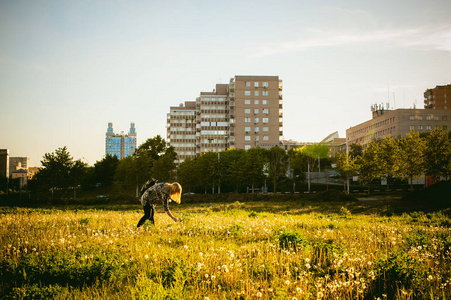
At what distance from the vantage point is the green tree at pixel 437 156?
53.3 m

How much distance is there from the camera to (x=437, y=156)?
54500 millimetres

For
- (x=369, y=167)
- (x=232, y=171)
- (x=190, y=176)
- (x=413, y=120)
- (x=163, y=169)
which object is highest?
(x=413, y=120)

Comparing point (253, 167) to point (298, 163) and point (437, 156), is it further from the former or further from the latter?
point (298, 163)

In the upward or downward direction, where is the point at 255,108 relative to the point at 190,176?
upward

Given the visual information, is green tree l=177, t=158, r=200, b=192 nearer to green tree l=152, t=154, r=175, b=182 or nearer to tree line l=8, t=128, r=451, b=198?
tree line l=8, t=128, r=451, b=198

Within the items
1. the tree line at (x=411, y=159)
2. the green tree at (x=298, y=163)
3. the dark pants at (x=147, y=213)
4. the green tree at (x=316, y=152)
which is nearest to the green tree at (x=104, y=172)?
the green tree at (x=298, y=163)

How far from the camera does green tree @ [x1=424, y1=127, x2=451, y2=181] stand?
5331 centimetres

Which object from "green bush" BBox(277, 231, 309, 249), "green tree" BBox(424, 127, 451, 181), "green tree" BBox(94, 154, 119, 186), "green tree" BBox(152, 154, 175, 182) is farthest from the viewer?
"green tree" BBox(94, 154, 119, 186)

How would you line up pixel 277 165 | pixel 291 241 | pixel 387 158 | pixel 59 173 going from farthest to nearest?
pixel 277 165 → pixel 59 173 → pixel 387 158 → pixel 291 241

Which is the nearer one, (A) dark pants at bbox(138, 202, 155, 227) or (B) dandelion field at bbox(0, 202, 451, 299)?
(B) dandelion field at bbox(0, 202, 451, 299)

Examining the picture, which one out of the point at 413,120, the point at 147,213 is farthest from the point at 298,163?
the point at 147,213

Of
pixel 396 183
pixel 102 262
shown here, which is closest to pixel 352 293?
pixel 102 262

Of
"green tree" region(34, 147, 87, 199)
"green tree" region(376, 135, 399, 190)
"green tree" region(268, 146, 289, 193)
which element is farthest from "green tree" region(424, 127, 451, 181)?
"green tree" region(34, 147, 87, 199)

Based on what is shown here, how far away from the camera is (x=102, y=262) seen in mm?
7500
